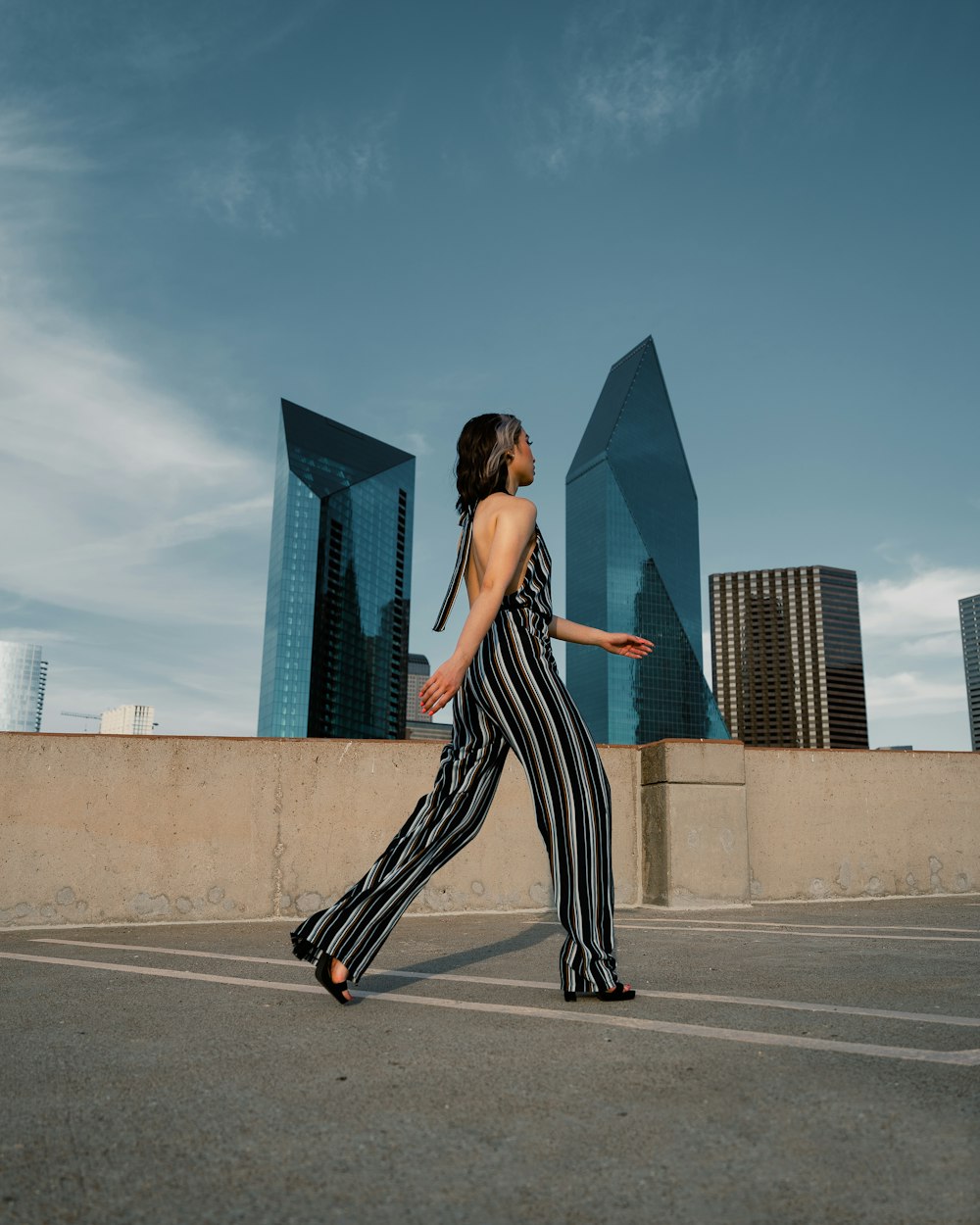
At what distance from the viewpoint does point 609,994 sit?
2844mm

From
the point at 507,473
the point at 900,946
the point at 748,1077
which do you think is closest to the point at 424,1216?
the point at 748,1077

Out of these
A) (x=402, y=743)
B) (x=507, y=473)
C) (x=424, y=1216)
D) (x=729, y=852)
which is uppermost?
(x=507, y=473)

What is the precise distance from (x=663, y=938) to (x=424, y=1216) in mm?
3567

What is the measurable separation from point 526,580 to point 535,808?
75 centimetres

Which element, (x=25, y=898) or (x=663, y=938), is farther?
(x=25, y=898)

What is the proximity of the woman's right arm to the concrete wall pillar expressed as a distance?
3.85 m

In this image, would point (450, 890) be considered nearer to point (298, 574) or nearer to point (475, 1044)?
point (475, 1044)

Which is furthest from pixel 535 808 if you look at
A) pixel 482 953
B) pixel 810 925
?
pixel 810 925

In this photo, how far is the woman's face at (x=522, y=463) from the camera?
11.2 ft

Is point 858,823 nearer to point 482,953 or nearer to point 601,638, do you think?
point 482,953

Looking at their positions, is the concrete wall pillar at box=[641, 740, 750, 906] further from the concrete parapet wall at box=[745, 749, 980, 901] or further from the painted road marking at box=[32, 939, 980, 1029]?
the painted road marking at box=[32, 939, 980, 1029]

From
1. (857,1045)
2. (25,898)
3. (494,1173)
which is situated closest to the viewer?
(494,1173)

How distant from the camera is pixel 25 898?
602cm

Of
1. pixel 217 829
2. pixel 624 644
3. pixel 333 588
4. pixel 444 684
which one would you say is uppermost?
pixel 333 588
